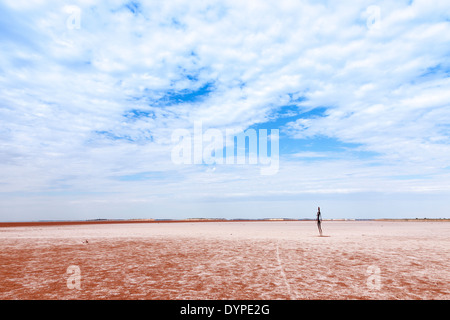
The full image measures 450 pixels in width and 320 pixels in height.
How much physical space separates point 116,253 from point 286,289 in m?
11.0

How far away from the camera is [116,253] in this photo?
16.0 metres

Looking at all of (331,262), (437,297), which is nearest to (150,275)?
(331,262)

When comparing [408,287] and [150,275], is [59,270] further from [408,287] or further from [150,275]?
[408,287]

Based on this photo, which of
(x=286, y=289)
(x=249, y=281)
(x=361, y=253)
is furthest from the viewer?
(x=361, y=253)

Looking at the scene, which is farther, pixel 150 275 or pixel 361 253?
pixel 361 253

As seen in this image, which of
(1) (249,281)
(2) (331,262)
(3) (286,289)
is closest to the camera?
(3) (286,289)

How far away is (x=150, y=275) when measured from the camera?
10578 millimetres
